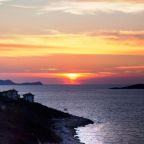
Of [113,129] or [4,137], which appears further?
[113,129]

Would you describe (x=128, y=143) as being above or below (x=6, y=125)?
below

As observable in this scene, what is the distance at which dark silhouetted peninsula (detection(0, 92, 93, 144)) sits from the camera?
68.2 meters

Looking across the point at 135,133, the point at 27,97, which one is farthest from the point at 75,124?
the point at 27,97

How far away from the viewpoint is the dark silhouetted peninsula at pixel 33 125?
68.2 m

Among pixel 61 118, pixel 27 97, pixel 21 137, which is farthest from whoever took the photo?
pixel 27 97

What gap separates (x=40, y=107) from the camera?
441 ft

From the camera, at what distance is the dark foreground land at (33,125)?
68125mm

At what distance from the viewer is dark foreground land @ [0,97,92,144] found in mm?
68125

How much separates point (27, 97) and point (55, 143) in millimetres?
73768

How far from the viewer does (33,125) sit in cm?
9144

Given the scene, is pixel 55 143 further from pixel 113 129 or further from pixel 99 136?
pixel 113 129

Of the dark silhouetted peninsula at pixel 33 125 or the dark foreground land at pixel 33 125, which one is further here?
the dark silhouetted peninsula at pixel 33 125

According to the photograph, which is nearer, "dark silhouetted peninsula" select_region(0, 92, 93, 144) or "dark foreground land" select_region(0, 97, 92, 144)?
"dark foreground land" select_region(0, 97, 92, 144)

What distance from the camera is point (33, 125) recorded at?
9144cm
